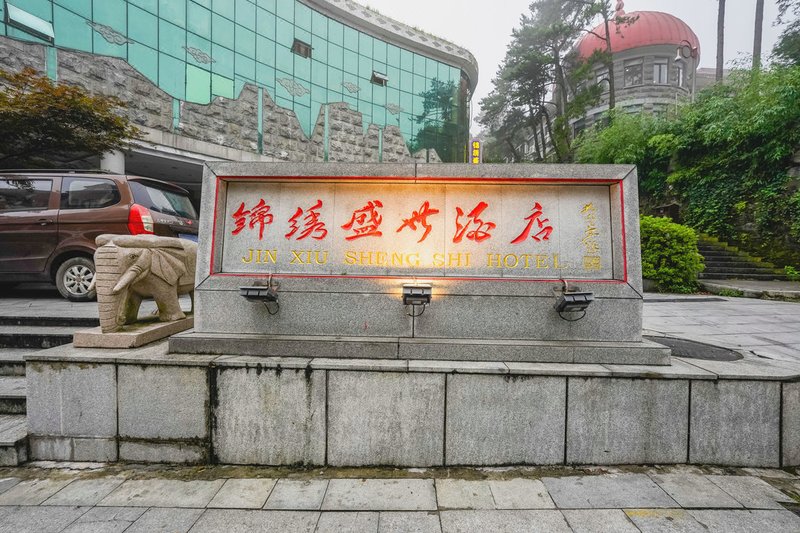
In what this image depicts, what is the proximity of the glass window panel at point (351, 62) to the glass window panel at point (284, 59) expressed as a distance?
12.2ft

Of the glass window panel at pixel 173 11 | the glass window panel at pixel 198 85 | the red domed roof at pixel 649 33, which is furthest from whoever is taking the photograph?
the red domed roof at pixel 649 33

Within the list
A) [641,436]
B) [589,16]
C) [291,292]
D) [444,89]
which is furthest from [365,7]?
[641,436]

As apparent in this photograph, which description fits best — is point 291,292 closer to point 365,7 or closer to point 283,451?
point 283,451

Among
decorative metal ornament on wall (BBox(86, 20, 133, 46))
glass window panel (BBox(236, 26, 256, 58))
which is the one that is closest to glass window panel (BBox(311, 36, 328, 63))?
glass window panel (BBox(236, 26, 256, 58))

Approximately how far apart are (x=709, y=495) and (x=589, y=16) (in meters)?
24.6

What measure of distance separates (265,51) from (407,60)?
10267 millimetres

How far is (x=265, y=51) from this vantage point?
1862 cm

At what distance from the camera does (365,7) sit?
2255 cm

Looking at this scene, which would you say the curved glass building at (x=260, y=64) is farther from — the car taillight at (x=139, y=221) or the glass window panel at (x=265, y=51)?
the car taillight at (x=139, y=221)

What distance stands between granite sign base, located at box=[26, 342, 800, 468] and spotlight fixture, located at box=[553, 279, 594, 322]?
56cm

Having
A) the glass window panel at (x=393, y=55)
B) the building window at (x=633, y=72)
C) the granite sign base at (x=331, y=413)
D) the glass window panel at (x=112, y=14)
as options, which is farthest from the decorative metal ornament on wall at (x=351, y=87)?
the granite sign base at (x=331, y=413)

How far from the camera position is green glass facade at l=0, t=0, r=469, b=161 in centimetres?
1347

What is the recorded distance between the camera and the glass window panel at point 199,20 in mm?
15828

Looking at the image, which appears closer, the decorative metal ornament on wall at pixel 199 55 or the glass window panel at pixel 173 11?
the glass window panel at pixel 173 11
